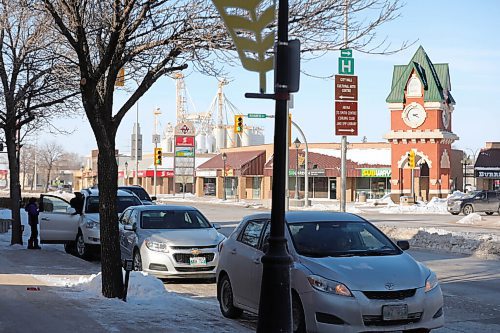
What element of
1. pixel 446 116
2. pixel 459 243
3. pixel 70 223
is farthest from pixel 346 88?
pixel 446 116

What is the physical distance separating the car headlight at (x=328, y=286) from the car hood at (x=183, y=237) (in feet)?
21.1

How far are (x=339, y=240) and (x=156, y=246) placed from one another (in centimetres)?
596

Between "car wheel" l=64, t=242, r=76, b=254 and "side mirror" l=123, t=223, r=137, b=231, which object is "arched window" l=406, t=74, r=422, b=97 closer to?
"car wheel" l=64, t=242, r=76, b=254

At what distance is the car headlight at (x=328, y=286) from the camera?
770 centimetres

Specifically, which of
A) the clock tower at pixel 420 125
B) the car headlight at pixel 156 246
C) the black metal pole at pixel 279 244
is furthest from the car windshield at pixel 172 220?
the clock tower at pixel 420 125

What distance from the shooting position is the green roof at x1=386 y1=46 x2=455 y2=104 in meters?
58.7

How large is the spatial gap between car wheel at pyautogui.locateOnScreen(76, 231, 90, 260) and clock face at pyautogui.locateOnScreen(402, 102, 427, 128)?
44229 millimetres

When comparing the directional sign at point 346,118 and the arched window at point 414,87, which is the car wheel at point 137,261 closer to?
the directional sign at point 346,118

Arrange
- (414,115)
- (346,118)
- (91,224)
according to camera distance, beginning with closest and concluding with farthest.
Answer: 1. (91,224)
2. (346,118)
3. (414,115)

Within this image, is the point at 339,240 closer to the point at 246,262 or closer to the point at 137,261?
the point at 246,262

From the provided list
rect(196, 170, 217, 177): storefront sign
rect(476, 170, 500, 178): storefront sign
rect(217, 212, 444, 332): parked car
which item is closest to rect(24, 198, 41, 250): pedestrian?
rect(217, 212, 444, 332): parked car

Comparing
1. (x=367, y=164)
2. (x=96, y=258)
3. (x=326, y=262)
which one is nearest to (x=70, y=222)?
(x=96, y=258)

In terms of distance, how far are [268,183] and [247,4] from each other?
65.8 metres

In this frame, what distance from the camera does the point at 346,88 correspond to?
62.7 ft
